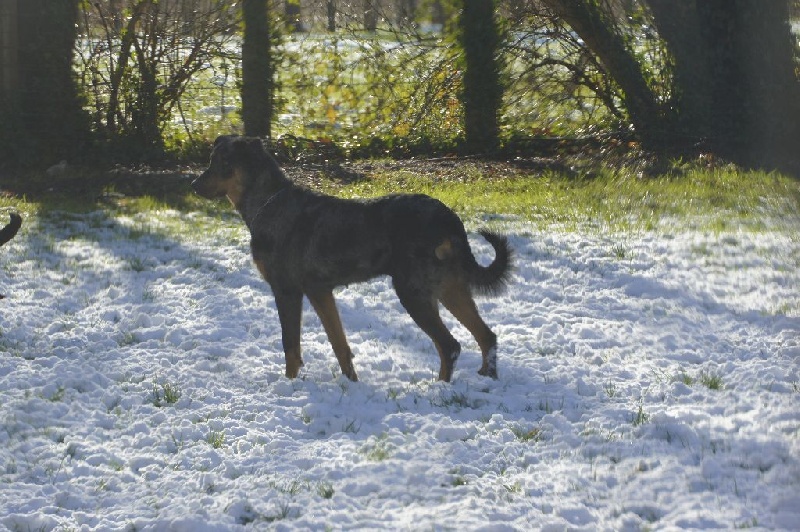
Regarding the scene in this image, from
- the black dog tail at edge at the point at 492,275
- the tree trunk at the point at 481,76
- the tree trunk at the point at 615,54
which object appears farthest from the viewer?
the tree trunk at the point at 481,76

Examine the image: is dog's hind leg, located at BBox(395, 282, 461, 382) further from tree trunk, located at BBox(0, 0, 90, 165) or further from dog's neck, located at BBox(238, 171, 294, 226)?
tree trunk, located at BBox(0, 0, 90, 165)

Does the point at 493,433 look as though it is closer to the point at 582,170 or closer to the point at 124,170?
the point at 582,170

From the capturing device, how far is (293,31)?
15.7 m

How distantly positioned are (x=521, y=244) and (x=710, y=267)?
6.18 ft

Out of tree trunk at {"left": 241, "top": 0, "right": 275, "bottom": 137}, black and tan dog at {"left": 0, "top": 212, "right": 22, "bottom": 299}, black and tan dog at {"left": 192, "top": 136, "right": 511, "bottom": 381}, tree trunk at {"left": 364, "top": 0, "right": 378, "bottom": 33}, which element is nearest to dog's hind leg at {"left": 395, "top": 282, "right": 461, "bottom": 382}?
black and tan dog at {"left": 192, "top": 136, "right": 511, "bottom": 381}

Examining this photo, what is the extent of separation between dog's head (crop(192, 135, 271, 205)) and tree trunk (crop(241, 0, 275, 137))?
8.44m

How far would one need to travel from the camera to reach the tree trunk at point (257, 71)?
14891mm

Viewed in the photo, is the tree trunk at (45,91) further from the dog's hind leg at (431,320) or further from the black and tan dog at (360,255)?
the dog's hind leg at (431,320)

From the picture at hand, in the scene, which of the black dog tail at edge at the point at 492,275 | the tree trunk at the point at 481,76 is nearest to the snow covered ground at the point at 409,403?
the black dog tail at edge at the point at 492,275

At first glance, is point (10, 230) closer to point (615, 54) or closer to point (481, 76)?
point (481, 76)

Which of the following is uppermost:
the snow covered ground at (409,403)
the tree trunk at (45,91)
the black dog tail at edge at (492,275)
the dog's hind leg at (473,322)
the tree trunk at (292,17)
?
the tree trunk at (292,17)

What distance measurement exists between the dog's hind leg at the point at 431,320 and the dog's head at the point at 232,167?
1.50 m

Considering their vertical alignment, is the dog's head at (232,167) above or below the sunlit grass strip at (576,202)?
above

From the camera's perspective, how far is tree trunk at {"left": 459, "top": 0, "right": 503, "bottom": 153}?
589 inches
